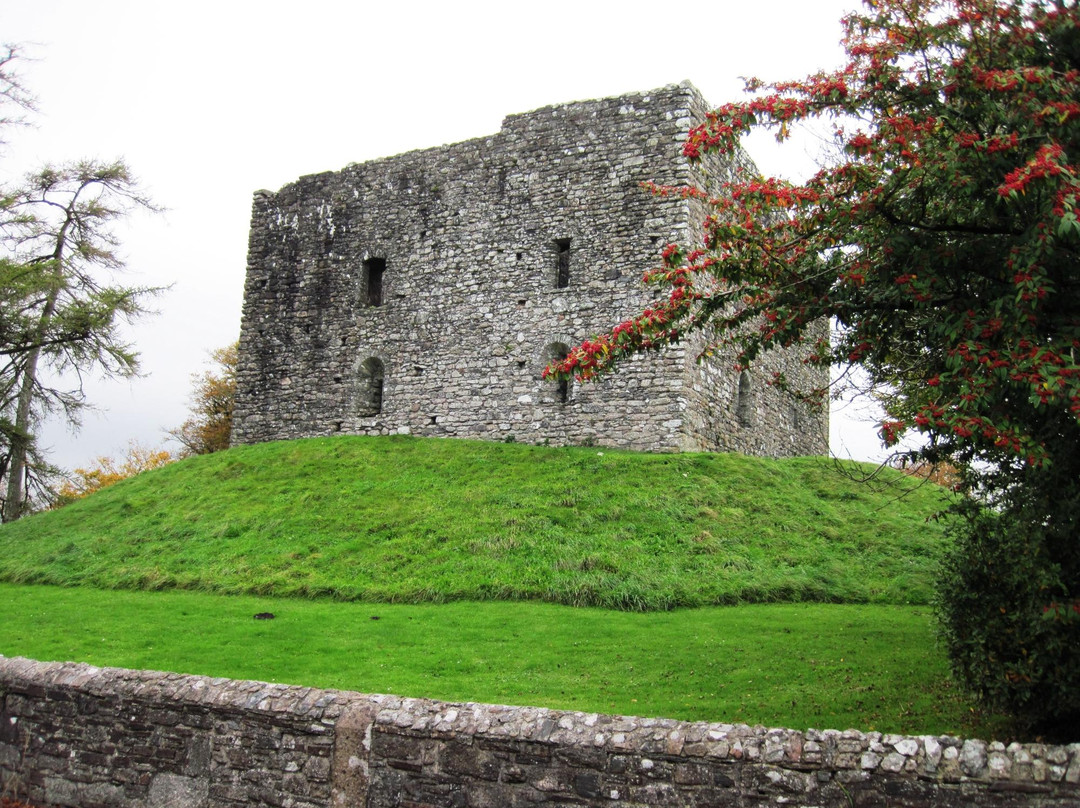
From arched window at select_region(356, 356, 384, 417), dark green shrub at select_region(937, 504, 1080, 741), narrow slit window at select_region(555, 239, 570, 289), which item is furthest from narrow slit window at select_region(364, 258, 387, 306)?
dark green shrub at select_region(937, 504, 1080, 741)

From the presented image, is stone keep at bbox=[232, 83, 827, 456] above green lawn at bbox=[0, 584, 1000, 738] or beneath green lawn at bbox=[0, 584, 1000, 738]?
above

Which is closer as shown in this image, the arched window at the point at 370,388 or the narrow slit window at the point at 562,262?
the narrow slit window at the point at 562,262

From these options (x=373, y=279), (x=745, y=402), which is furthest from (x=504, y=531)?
(x=373, y=279)

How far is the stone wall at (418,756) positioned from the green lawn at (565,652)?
8.10 feet

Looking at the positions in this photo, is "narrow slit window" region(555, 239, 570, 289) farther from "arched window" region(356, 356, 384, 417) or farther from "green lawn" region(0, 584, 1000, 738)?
"green lawn" region(0, 584, 1000, 738)

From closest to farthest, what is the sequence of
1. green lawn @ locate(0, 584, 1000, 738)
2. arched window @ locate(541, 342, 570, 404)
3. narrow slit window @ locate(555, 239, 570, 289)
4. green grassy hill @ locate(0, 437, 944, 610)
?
green lawn @ locate(0, 584, 1000, 738), green grassy hill @ locate(0, 437, 944, 610), arched window @ locate(541, 342, 570, 404), narrow slit window @ locate(555, 239, 570, 289)

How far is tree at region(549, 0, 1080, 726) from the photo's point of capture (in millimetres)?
6875

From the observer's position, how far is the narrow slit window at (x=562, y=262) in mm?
21391

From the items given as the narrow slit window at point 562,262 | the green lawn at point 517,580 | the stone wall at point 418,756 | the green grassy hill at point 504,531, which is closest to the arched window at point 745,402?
the green grassy hill at point 504,531

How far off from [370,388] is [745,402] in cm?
936

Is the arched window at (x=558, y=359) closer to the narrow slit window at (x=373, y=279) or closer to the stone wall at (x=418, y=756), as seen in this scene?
the narrow slit window at (x=373, y=279)

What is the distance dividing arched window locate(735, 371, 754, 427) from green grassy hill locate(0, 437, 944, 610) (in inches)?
95.7

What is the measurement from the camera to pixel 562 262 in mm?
21547

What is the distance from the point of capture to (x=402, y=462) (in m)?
20.8
